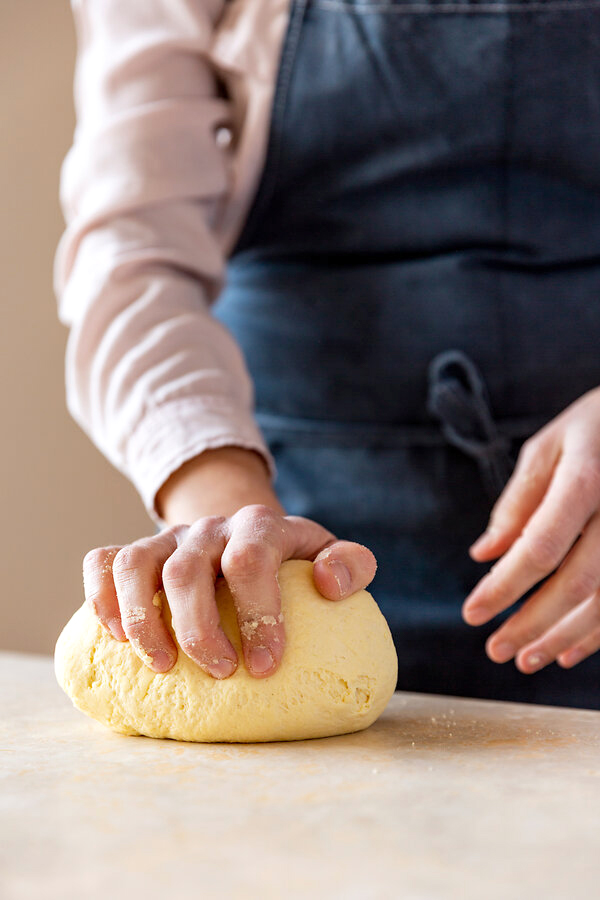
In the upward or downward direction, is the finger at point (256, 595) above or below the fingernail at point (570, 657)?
above

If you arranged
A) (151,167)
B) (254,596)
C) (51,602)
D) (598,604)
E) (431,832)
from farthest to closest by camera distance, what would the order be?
(51,602), (151,167), (598,604), (254,596), (431,832)

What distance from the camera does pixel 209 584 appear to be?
1.97ft

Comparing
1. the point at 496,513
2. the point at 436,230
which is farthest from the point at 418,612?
the point at 436,230

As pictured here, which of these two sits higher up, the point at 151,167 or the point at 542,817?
the point at 151,167

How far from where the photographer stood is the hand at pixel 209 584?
60cm

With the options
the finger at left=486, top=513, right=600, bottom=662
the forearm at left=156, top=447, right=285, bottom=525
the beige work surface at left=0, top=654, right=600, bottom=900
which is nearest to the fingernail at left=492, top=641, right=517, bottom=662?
the finger at left=486, top=513, right=600, bottom=662

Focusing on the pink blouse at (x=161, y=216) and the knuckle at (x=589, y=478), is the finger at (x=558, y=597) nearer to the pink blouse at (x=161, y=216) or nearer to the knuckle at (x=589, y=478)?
the knuckle at (x=589, y=478)

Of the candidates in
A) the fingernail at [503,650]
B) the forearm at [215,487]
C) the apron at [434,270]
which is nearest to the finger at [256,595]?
the forearm at [215,487]

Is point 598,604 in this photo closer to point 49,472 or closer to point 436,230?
point 436,230

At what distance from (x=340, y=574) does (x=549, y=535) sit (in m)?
0.22

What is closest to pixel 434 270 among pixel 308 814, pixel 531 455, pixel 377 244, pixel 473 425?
pixel 377 244

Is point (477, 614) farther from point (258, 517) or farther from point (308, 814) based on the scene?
point (308, 814)

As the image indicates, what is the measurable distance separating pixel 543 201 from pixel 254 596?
2.16ft

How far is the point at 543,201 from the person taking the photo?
103cm
